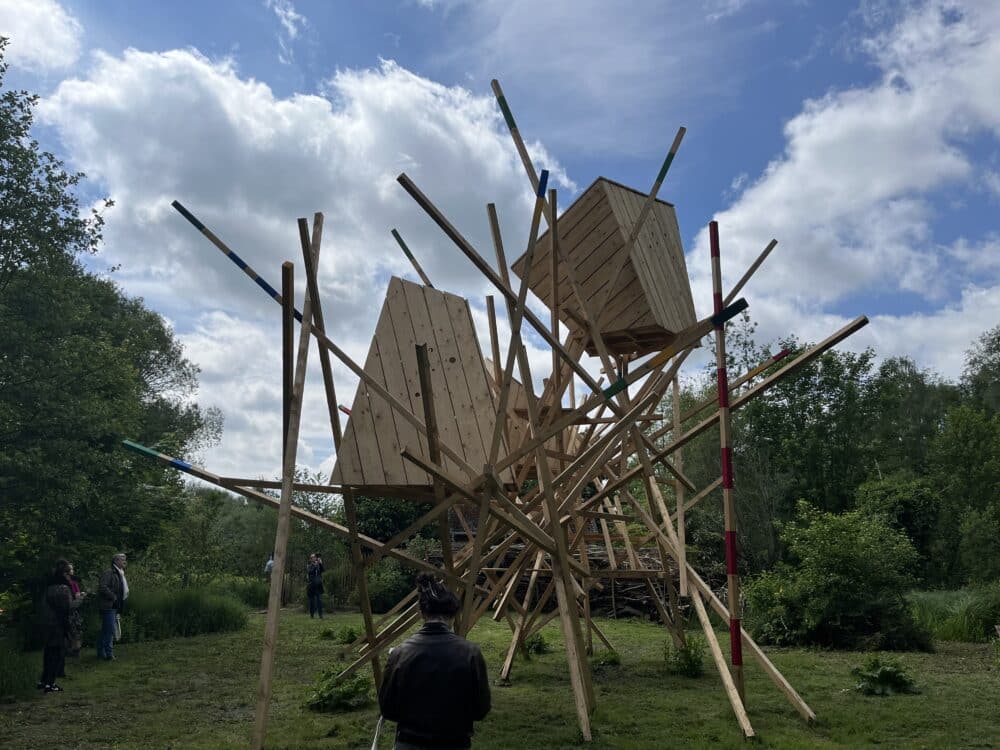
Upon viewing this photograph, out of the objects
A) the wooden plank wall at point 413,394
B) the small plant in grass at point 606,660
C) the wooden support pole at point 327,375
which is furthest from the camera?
the small plant in grass at point 606,660

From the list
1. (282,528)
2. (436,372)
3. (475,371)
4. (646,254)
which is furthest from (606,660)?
(282,528)

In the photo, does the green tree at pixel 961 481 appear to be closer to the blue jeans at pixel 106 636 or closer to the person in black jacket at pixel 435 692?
the blue jeans at pixel 106 636

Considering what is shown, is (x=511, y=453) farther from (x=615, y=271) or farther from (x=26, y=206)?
(x=26, y=206)

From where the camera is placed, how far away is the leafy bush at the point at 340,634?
12.0 metres

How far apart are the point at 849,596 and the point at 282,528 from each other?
897cm

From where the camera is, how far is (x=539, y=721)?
650 centimetres

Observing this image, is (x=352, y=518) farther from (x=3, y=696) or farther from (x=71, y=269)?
(x=71, y=269)

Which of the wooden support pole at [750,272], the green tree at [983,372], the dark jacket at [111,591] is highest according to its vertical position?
the green tree at [983,372]

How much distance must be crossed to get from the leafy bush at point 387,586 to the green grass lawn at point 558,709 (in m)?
7.14

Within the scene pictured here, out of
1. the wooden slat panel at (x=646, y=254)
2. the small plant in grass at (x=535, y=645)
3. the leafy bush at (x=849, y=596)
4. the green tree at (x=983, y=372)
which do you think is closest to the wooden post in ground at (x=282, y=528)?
the wooden slat panel at (x=646, y=254)

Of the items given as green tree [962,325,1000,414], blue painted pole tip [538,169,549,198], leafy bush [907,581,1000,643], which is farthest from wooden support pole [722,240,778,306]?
green tree [962,325,1000,414]

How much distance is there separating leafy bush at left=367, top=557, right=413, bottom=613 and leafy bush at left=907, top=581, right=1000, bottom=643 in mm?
10162

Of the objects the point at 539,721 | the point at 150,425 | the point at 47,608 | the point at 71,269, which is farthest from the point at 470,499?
the point at 150,425

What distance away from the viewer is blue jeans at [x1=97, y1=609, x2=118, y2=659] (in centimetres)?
1096
